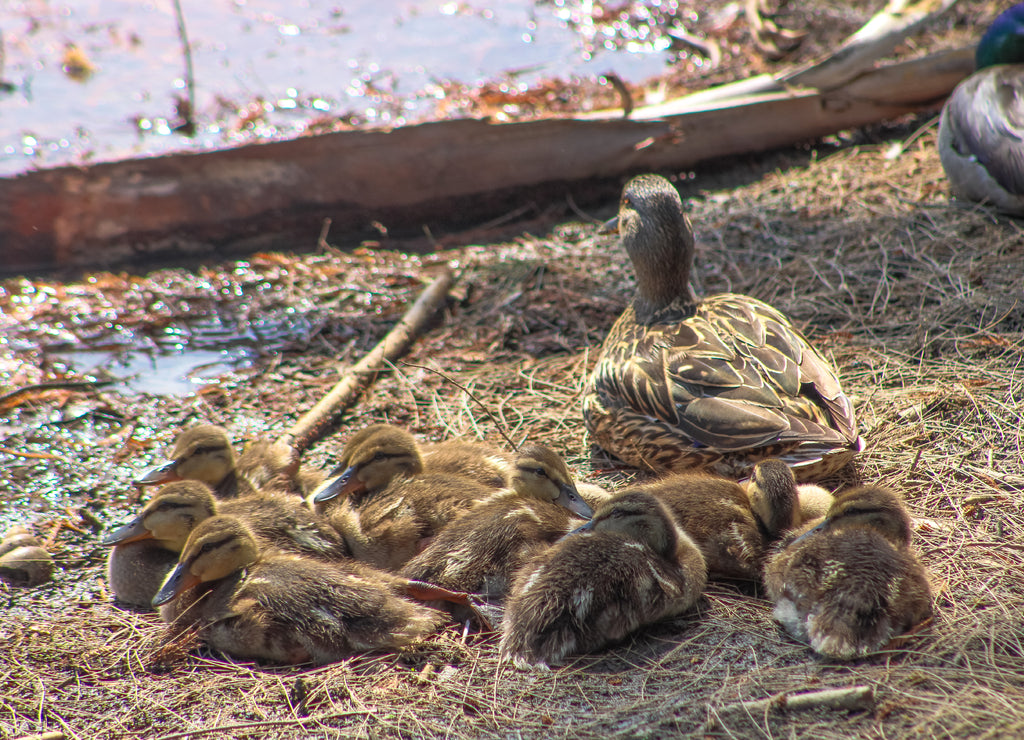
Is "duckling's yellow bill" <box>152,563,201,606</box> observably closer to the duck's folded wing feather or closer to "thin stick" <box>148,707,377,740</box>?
"thin stick" <box>148,707,377,740</box>

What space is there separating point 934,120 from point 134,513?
258 inches

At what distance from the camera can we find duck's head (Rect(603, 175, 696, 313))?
4348 mm

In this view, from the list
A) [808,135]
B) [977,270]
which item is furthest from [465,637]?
[808,135]

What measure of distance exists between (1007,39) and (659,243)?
3.61m

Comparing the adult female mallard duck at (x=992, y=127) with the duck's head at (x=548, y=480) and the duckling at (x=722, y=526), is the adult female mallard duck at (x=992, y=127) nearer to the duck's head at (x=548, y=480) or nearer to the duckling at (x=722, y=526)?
the duckling at (x=722, y=526)

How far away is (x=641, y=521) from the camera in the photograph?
2.98m

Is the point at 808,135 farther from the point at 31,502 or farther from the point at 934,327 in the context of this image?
the point at 31,502

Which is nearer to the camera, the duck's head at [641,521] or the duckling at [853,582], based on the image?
the duckling at [853,582]

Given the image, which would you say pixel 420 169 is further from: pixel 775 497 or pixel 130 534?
pixel 775 497

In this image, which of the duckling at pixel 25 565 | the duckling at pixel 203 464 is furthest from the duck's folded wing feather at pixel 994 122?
the duckling at pixel 25 565

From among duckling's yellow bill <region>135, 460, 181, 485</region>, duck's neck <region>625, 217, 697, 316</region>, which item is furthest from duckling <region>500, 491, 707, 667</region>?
duckling's yellow bill <region>135, 460, 181, 485</region>

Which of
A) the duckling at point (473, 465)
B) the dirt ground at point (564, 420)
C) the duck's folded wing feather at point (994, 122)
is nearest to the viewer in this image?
the dirt ground at point (564, 420)

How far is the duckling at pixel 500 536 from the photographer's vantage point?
10.3 feet

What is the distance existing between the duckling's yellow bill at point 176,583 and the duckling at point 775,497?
2.08 meters
